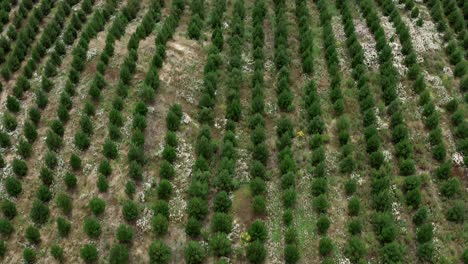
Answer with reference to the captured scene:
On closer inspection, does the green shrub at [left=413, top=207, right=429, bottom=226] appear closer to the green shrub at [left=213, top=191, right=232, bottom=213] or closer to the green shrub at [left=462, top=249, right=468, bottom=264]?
the green shrub at [left=462, top=249, right=468, bottom=264]

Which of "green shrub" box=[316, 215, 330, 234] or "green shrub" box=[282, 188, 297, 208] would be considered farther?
"green shrub" box=[282, 188, 297, 208]

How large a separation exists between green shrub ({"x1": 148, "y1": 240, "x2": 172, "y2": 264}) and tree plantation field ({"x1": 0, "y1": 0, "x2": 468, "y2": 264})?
0.04 meters

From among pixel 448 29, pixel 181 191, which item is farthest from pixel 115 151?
pixel 448 29

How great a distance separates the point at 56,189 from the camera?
1742 centimetres

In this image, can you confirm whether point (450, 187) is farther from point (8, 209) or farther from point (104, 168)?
point (8, 209)

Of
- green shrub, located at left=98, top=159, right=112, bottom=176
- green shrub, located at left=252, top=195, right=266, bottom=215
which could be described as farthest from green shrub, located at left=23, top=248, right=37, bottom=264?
green shrub, located at left=252, top=195, right=266, bottom=215

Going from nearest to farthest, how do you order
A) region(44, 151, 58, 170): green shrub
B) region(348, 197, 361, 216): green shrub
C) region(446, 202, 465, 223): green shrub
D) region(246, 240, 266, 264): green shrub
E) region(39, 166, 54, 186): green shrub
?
1. region(246, 240, 266, 264): green shrub
2. region(348, 197, 361, 216): green shrub
3. region(446, 202, 465, 223): green shrub
4. region(39, 166, 54, 186): green shrub
5. region(44, 151, 58, 170): green shrub

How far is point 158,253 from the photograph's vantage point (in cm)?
1503

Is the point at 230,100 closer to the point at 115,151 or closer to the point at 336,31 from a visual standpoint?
the point at 115,151

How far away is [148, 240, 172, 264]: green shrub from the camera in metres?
15.0

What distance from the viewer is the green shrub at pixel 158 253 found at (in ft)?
49.3

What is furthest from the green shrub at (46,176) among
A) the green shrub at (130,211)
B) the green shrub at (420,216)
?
the green shrub at (420,216)

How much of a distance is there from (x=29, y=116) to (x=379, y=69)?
50.1 ft

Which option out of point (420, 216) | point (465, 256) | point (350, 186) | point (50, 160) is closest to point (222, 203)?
point (350, 186)
